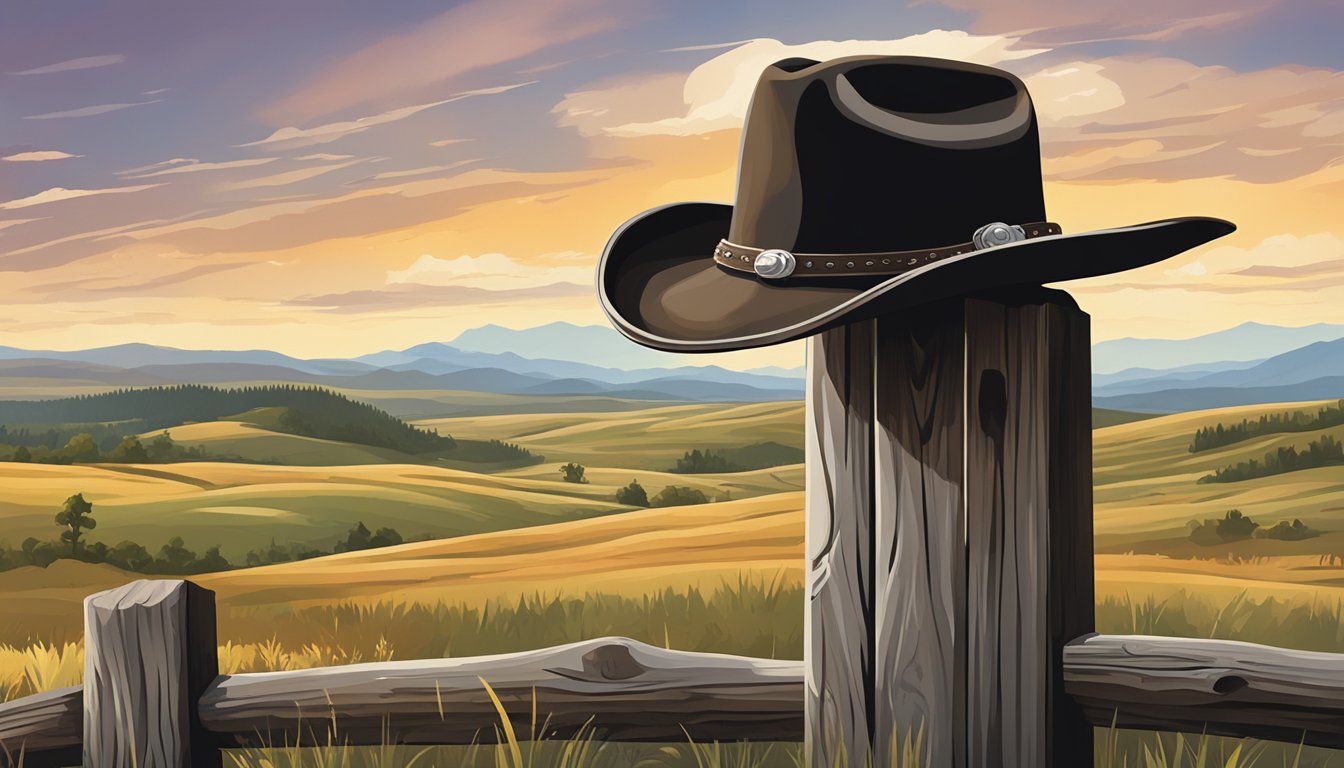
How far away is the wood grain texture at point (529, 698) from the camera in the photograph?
240 centimetres

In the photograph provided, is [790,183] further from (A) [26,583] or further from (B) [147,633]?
(A) [26,583]

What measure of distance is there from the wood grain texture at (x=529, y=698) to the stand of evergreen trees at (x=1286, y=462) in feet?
16.3

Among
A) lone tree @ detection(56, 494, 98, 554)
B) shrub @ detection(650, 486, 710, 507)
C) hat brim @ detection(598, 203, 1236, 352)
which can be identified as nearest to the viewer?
hat brim @ detection(598, 203, 1236, 352)

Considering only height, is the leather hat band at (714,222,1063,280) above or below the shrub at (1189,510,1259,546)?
above

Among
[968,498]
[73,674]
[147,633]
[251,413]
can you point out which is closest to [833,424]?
[968,498]

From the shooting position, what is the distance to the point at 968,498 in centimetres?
216

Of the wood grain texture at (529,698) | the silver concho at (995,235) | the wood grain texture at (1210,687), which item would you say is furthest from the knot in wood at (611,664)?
the silver concho at (995,235)

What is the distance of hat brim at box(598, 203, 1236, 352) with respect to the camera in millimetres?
1852

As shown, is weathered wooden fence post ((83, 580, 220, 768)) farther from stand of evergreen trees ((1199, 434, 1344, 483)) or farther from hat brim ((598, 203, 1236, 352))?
stand of evergreen trees ((1199, 434, 1344, 483))

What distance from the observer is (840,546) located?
7.29 ft

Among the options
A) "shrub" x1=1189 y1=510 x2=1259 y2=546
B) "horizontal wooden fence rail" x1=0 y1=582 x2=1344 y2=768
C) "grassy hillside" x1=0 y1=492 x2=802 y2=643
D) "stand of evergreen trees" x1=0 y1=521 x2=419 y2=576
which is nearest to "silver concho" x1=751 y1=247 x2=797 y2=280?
"horizontal wooden fence rail" x1=0 y1=582 x2=1344 y2=768

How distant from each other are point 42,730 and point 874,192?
220 cm

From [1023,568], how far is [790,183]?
34.7 inches

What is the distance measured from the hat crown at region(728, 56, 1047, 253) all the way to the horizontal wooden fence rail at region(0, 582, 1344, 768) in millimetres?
941
